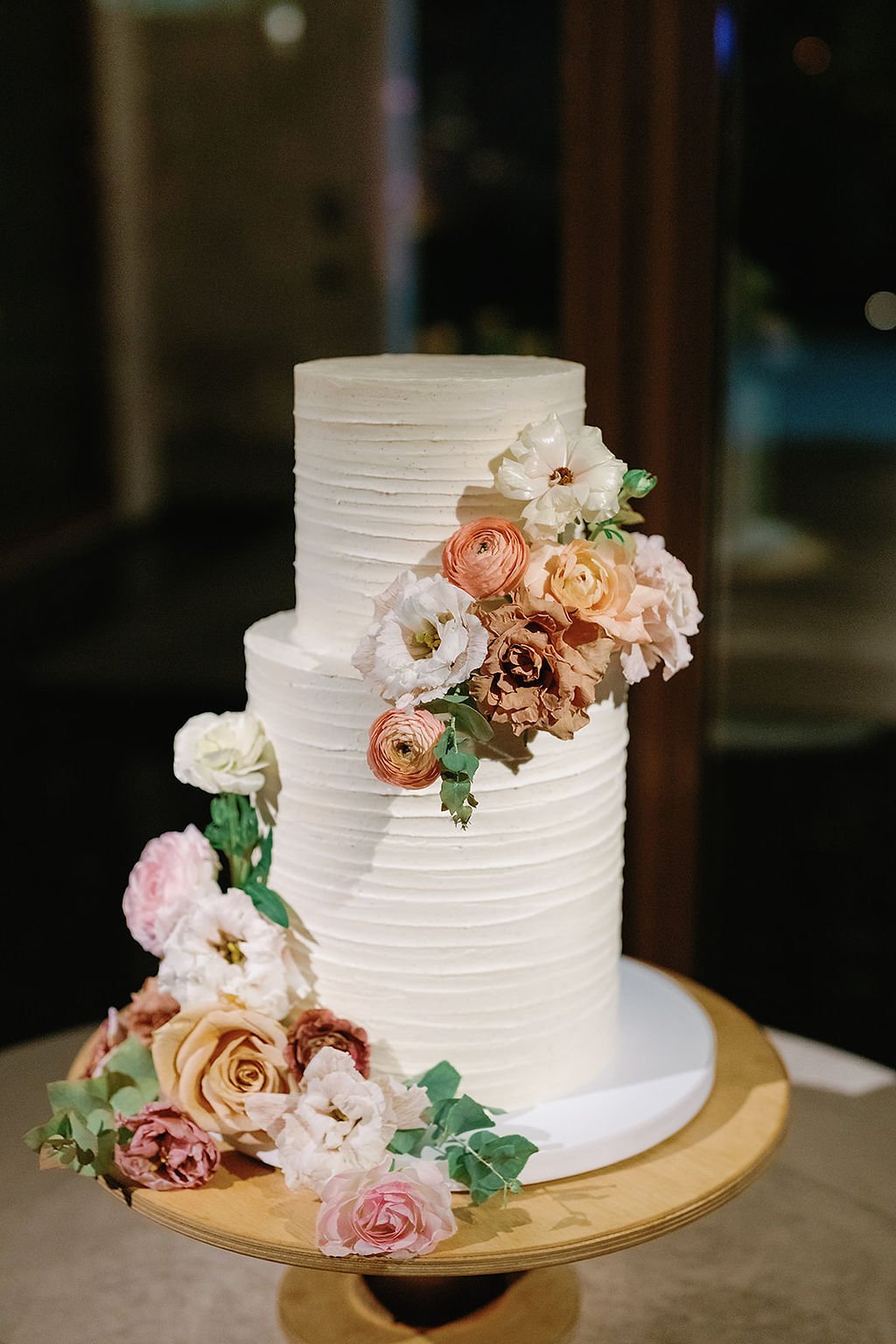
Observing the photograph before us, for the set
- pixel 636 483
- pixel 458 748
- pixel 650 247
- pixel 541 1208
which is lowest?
pixel 541 1208

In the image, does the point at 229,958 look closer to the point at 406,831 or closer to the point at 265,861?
the point at 265,861

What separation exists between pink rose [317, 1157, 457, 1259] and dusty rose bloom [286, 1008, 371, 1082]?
15 centimetres

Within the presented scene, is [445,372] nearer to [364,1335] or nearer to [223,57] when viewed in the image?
[364,1335]

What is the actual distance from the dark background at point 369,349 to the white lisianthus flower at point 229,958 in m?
1.29

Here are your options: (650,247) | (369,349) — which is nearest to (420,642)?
(650,247)

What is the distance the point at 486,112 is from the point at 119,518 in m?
1.64

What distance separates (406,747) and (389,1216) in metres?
0.40

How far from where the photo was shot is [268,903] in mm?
1548

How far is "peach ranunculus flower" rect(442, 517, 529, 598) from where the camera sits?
1356 mm

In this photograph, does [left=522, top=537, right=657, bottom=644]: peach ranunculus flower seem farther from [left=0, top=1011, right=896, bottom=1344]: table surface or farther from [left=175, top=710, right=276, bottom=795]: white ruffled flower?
[left=0, top=1011, right=896, bottom=1344]: table surface

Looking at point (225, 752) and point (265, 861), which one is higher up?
point (225, 752)

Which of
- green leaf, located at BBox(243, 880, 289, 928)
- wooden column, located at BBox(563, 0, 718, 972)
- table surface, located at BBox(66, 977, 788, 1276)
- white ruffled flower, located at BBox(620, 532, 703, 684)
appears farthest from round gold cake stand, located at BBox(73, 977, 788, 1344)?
wooden column, located at BBox(563, 0, 718, 972)

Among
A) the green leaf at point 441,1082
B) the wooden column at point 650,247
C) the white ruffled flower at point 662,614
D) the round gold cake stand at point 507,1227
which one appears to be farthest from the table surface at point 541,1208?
the wooden column at point 650,247

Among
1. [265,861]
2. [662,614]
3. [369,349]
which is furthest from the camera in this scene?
[369,349]
